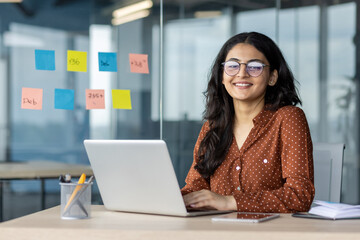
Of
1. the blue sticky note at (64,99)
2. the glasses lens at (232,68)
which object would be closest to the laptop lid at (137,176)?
the glasses lens at (232,68)

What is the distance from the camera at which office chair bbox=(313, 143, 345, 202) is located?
228cm

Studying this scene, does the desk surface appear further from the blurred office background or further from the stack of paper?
the stack of paper

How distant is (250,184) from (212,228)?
71 cm

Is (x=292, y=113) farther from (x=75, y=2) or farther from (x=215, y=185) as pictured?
(x=75, y=2)

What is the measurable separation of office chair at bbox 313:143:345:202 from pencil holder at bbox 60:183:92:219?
1116mm

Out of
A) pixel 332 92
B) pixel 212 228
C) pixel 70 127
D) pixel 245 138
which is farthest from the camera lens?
pixel 332 92

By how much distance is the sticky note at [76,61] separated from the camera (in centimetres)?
298

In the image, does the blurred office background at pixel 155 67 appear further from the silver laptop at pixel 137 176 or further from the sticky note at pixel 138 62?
the silver laptop at pixel 137 176

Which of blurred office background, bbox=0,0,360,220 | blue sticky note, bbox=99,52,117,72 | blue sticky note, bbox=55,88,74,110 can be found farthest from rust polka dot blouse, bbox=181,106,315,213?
blurred office background, bbox=0,0,360,220

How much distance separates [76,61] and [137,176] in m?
1.89

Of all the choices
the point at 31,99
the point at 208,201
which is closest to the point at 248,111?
the point at 208,201

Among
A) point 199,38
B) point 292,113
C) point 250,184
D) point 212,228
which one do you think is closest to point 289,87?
A: point 292,113

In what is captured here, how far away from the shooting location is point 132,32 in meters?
4.23

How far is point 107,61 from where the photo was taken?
3578 millimetres
